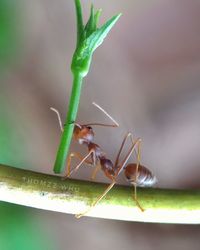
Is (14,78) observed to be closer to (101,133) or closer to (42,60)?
(42,60)

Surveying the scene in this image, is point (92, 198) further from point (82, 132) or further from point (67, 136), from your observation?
point (82, 132)

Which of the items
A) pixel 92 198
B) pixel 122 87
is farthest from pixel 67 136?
pixel 122 87

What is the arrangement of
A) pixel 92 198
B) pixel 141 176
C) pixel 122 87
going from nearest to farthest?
1. pixel 92 198
2. pixel 141 176
3. pixel 122 87

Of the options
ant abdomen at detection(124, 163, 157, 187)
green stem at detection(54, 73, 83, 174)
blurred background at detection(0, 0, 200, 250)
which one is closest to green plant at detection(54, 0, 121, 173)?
green stem at detection(54, 73, 83, 174)

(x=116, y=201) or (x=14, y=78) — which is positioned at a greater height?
(x=14, y=78)

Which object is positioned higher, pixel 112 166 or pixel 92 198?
pixel 112 166

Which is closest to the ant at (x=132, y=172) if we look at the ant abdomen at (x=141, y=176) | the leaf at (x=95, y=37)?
the ant abdomen at (x=141, y=176)

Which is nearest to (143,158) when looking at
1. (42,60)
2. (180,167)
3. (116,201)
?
(180,167)
